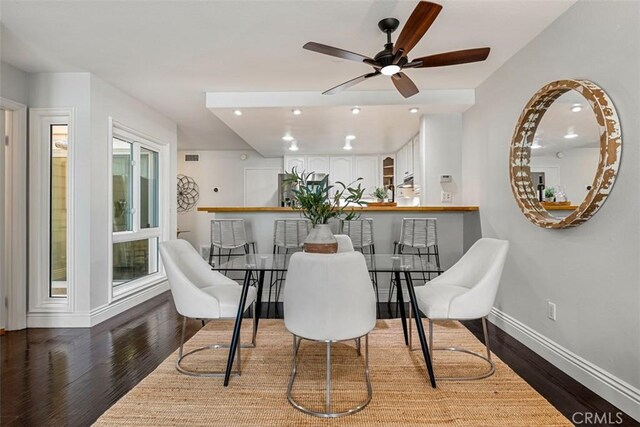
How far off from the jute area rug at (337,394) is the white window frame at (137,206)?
1715 millimetres

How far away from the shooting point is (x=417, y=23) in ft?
6.02

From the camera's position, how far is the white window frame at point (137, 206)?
11.1ft

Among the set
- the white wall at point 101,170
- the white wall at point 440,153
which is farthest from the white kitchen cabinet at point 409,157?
the white wall at point 101,170

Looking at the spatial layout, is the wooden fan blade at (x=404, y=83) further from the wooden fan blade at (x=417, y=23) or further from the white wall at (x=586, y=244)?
the white wall at (x=586, y=244)

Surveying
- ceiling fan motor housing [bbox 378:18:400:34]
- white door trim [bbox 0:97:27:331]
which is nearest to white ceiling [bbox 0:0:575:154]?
ceiling fan motor housing [bbox 378:18:400:34]

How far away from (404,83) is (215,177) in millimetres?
5412

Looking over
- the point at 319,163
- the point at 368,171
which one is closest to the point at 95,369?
the point at 319,163

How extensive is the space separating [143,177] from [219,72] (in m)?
1.89

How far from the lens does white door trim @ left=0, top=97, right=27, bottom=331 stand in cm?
294

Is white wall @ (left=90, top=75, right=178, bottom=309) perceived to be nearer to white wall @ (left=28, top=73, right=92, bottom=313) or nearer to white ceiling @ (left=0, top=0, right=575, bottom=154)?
white wall @ (left=28, top=73, right=92, bottom=313)

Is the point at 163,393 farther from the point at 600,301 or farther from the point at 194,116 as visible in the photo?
the point at 194,116

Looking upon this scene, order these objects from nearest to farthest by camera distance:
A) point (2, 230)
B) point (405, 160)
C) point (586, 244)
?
point (586, 244)
point (2, 230)
point (405, 160)

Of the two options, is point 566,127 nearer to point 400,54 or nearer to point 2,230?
point 400,54

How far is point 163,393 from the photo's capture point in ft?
6.19
